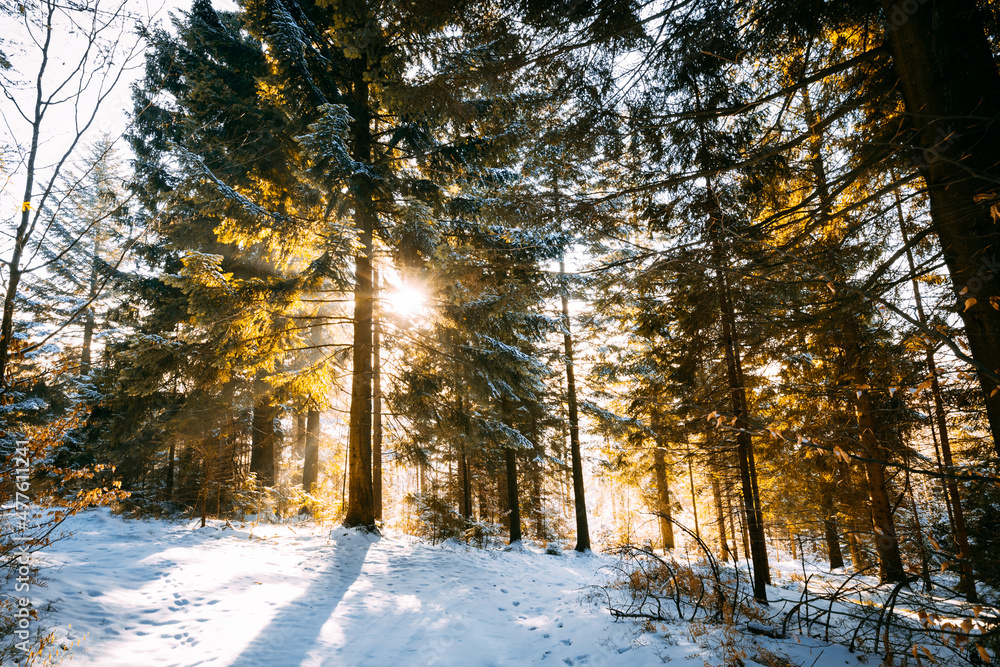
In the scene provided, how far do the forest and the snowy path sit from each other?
0.38 m

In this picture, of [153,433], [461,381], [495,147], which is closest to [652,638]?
[461,381]

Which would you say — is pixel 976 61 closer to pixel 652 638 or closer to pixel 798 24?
pixel 798 24

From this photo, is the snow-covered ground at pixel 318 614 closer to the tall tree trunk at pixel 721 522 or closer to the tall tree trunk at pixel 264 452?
the tall tree trunk at pixel 721 522

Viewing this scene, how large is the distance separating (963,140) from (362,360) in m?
8.81

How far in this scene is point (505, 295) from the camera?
499cm

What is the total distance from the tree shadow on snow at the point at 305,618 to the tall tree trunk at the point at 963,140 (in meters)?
6.14

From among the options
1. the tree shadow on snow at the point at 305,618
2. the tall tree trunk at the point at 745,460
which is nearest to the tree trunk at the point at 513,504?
the tree shadow on snow at the point at 305,618

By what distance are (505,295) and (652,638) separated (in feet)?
14.3

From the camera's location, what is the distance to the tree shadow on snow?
3812mm

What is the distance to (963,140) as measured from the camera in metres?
2.69

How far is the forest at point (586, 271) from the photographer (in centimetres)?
289

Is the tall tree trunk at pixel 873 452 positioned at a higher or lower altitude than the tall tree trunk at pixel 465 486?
higher

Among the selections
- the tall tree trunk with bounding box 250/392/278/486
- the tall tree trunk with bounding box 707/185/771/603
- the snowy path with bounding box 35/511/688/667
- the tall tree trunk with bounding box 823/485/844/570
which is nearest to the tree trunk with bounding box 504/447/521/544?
the snowy path with bounding box 35/511/688/667

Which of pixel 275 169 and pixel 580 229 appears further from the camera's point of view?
pixel 275 169
